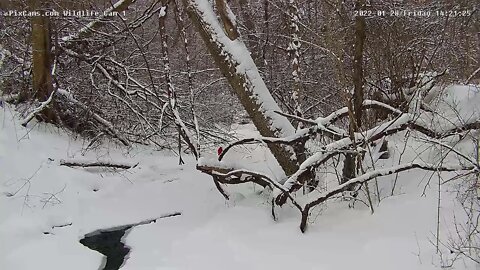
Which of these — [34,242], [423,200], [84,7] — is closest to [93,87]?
[84,7]

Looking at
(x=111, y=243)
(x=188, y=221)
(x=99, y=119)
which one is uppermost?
(x=99, y=119)

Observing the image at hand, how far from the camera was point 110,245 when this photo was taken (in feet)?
20.9

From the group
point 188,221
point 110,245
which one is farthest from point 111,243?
point 188,221

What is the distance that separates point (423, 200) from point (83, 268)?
356 cm

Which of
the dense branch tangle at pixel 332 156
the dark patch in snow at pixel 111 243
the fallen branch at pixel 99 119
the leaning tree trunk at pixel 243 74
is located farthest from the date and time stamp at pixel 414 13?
the fallen branch at pixel 99 119

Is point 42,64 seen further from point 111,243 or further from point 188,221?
point 188,221

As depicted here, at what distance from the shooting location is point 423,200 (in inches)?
213

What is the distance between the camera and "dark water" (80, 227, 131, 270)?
584 cm

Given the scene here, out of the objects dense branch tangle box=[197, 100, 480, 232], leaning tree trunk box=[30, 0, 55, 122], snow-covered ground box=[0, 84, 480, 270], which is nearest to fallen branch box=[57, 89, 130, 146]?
leaning tree trunk box=[30, 0, 55, 122]

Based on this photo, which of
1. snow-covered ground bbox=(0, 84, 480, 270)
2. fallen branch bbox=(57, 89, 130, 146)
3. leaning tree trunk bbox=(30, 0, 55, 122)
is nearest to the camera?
snow-covered ground bbox=(0, 84, 480, 270)

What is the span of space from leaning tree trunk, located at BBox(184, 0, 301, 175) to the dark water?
230cm

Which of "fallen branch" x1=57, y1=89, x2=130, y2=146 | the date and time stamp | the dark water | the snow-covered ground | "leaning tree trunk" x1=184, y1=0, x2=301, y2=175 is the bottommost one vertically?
the dark water

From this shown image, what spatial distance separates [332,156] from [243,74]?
6.38ft

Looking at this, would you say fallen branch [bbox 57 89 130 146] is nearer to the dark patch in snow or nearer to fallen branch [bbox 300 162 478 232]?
the dark patch in snow
